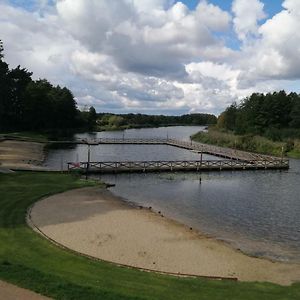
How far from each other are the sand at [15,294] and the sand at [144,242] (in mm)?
7427

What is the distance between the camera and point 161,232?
25750 mm

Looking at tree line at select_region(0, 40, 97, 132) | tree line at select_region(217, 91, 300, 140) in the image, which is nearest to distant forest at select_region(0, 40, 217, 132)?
tree line at select_region(0, 40, 97, 132)

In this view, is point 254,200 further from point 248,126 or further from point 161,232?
point 248,126

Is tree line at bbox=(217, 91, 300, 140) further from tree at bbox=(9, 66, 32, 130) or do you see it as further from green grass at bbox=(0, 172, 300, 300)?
green grass at bbox=(0, 172, 300, 300)

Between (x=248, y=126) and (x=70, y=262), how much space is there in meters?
99.6

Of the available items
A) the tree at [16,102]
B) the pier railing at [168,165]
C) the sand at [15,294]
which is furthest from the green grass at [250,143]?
the sand at [15,294]

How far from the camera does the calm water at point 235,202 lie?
26781 mm

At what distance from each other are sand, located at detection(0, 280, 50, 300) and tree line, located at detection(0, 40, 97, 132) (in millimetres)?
98176

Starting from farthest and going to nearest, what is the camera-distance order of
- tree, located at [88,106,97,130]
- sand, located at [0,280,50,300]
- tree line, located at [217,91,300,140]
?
tree, located at [88,106,97,130]
tree line, located at [217,91,300,140]
sand, located at [0,280,50,300]

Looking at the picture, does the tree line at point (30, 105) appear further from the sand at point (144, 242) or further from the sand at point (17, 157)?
the sand at point (144, 242)

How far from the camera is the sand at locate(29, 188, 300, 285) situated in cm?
1975

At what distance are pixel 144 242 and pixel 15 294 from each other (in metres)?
11.8

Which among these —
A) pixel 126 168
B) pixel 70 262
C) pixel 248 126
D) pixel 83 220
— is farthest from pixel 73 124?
pixel 70 262

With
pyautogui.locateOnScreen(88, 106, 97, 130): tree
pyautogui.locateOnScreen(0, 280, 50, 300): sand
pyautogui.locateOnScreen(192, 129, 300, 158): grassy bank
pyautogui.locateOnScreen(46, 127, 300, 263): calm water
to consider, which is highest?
pyautogui.locateOnScreen(88, 106, 97, 130): tree
